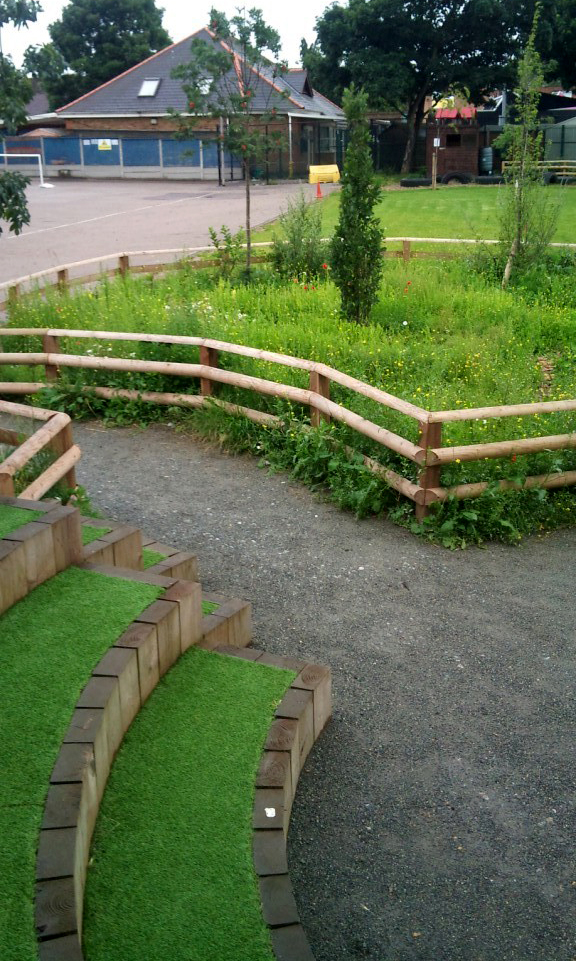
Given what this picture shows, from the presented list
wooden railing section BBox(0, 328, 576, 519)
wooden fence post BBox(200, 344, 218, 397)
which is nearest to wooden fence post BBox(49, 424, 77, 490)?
wooden railing section BBox(0, 328, 576, 519)

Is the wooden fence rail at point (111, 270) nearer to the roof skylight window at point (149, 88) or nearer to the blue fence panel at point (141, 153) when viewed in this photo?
the blue fence panel at point (141, 153)

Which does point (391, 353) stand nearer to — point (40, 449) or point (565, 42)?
point (40, 449)

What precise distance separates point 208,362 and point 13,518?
465 centimetres

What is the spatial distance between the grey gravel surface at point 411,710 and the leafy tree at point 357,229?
3.71m

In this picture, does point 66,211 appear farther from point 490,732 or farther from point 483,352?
point 490,732

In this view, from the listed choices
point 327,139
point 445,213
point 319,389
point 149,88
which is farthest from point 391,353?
point 327,139

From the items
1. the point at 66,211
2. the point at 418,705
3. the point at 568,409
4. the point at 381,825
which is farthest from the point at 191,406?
the point at 66,211

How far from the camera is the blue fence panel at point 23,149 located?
52406 mm

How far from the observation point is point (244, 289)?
12.4m

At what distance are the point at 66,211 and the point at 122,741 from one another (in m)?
29.8

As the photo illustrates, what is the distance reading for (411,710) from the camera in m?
4.87

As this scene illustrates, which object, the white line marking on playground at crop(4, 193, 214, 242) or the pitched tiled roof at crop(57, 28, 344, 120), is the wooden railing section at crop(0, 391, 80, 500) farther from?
the pitched tiled roof at crop(57, 28, 344, 120)

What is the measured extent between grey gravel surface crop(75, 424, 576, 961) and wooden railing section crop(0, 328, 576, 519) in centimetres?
51

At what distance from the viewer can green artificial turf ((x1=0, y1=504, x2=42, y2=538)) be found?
4.49 meters
